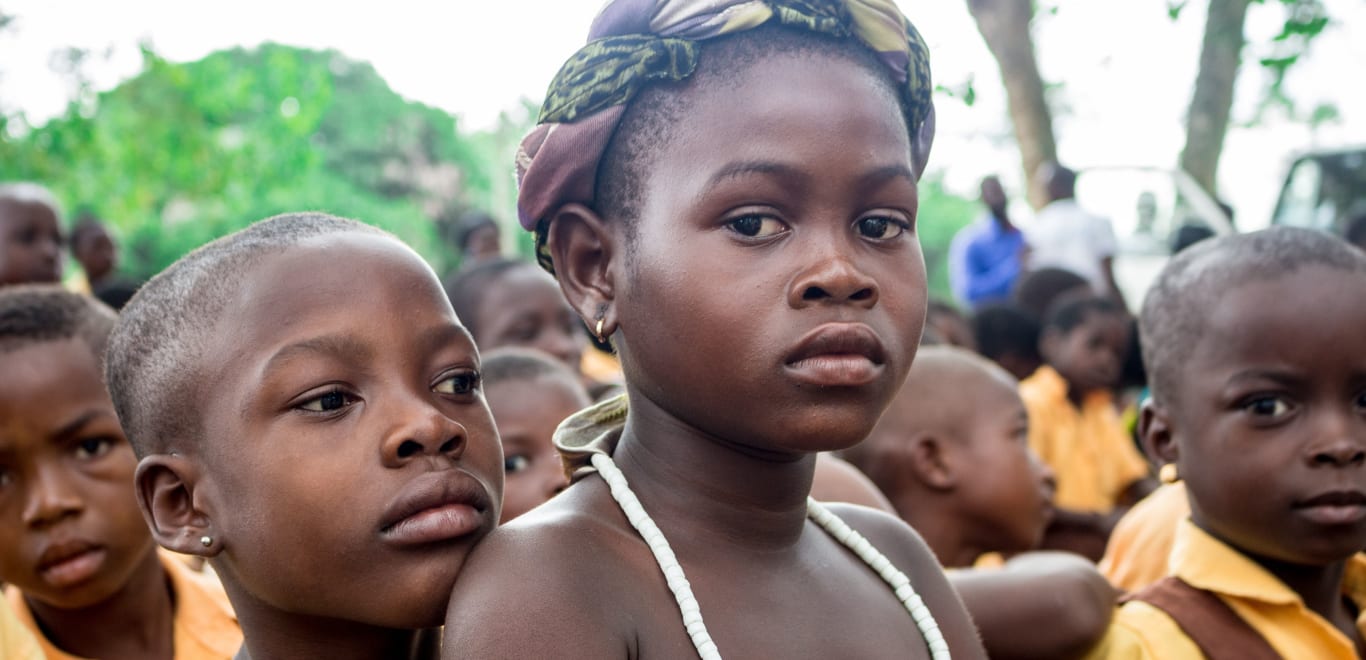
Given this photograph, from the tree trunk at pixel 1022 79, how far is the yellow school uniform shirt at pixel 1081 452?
4.13m

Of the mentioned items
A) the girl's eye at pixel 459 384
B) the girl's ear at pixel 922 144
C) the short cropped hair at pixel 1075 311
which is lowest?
the short cropped hair at pixel 1075 311

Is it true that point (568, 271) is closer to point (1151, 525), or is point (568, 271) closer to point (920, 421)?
point (920, 421)

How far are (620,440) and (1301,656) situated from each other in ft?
4.95

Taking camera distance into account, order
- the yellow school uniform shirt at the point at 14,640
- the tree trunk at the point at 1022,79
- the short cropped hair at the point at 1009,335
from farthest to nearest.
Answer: the tree trunk at the point at 1022,79 < the short cropped hair at the point at 1009,335 < the yellow school uniform shirt at the point at 14,640

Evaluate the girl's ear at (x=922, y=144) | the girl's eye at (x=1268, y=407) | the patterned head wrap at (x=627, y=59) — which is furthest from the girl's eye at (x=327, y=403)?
the girl's eye at (x=1268, y=407)

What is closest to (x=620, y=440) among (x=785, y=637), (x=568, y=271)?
(x=568, y=271)

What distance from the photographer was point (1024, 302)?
752 centimetres

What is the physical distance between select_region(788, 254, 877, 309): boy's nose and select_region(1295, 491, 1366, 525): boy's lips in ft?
4.41

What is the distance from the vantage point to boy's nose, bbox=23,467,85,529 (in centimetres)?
230

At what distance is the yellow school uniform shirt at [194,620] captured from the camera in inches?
97.7

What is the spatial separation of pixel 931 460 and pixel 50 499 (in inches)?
81.8

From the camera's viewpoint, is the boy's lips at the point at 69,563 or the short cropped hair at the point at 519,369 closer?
the boy's lips at the point at 69,563

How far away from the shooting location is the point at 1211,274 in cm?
265

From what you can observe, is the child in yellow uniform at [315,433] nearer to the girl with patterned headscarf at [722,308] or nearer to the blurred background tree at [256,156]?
the girl with patterned headscarf at [722,308]
